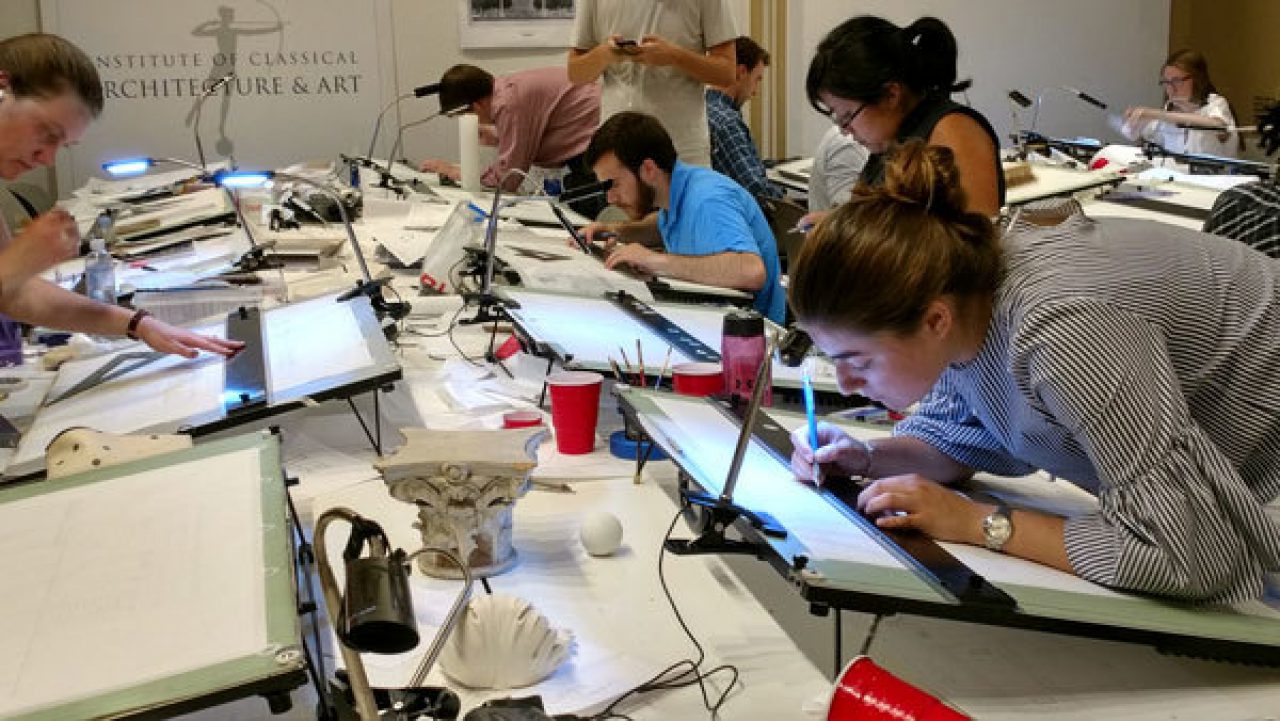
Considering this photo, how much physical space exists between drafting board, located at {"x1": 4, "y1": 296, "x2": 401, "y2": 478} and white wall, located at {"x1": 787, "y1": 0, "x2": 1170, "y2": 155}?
4.76 m

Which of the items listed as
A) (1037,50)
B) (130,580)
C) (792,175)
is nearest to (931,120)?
(130,580)

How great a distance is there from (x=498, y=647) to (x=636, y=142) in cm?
212

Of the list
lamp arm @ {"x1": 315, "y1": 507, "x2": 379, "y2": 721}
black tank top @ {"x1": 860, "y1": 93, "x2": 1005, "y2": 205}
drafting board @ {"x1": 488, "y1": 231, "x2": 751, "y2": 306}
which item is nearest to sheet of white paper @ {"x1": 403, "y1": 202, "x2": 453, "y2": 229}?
drafting board @ {"x1": 488, "y1": 231, "x2": 751, "y2": 306}

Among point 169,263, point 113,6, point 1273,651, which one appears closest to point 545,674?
point 1273,651

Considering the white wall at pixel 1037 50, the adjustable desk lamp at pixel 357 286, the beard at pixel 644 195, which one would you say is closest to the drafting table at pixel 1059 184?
the beard at pixel 644 195

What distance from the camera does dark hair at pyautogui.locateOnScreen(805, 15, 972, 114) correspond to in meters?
2.44

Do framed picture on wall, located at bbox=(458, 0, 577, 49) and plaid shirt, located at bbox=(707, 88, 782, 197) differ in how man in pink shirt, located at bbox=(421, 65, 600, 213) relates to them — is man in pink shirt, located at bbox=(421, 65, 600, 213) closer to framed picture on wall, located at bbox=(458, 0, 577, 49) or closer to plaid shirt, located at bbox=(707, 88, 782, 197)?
plaid shirt, located at bbox=(707, 88, 782, 197)

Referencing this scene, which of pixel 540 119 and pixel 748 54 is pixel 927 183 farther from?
pixel 748 54

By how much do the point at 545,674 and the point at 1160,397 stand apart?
0.66 m

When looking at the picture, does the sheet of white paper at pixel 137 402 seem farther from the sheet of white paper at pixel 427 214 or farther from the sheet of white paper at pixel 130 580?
the sheet of white paper at pixel 427 214

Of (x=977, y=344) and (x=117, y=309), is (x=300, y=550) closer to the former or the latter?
(x=977, y=344)

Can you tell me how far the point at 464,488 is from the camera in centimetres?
147

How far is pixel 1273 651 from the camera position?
120cm

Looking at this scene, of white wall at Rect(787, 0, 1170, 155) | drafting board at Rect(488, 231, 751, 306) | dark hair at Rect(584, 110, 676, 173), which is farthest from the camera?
white wall at Rect(787, 0, 1170, 155)
